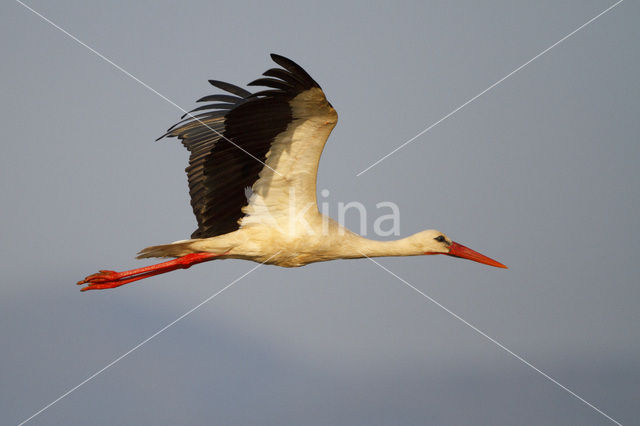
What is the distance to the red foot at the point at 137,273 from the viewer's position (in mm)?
9250

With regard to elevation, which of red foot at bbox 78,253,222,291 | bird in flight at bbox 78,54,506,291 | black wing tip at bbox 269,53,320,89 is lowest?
red foot at bbox 78,253,222,291

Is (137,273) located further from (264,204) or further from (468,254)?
(468,254)

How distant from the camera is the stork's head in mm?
9914

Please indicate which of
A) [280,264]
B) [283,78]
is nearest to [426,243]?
[280,264]

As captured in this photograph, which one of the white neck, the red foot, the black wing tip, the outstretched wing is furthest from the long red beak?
the black wing tip

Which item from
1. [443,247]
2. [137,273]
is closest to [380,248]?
[443,247]

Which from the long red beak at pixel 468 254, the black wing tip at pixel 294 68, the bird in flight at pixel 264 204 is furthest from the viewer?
the long red beak at pixel 468 254

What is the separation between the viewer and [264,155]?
866 centimetres

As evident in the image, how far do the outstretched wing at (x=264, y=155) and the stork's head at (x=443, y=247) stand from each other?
5.55 ft

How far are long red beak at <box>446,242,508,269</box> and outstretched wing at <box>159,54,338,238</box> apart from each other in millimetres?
2113

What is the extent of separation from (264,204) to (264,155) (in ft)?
2.26

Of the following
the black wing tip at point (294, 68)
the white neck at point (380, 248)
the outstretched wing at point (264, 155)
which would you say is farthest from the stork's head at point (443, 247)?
the black wing tip at point (294, 68)

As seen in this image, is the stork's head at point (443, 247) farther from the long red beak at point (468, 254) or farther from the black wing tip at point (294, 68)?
the black wing tip at point (294, 68)

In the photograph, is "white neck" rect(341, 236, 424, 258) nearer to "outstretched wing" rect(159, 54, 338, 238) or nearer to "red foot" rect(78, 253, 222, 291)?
"outstretched wing" rect(159, 54, 338, 238)
